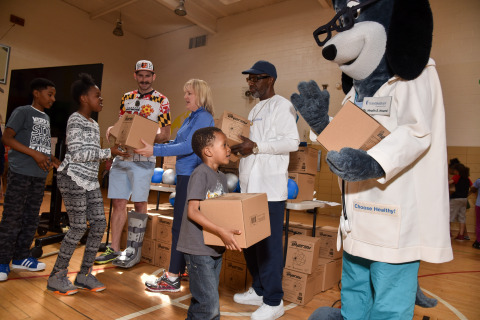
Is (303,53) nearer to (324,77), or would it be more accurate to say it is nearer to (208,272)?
(324,77)

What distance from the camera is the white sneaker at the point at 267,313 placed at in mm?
2206

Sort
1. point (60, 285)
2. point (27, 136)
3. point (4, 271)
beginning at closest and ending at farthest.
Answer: point (60, 285)
point (4, 271)
point (27, 136)

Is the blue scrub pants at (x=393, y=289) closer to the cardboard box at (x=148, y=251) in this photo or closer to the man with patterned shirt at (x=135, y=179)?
the man with patterned shirt at (x=135, y=179)

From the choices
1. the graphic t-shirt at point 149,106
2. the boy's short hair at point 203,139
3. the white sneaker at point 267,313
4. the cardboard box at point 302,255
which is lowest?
the white sneaker at point 267,313

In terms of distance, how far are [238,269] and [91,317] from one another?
1254 mm

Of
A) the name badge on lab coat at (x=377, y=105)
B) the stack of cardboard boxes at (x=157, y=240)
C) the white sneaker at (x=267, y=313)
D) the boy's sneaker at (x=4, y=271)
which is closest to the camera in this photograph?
the name badge on lab coat at (x=377, y=105)

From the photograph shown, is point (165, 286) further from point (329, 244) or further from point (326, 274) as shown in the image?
point (329, 244)

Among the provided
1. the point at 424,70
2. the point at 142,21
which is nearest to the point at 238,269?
the point at 424,70

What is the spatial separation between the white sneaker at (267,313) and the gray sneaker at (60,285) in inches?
55.7

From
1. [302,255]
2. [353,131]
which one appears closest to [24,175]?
[302,255]

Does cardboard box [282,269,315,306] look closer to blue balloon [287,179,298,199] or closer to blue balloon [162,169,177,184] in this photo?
blue balloon [287,179,298,199]

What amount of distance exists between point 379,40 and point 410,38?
0.13m

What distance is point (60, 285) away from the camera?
2.46 m

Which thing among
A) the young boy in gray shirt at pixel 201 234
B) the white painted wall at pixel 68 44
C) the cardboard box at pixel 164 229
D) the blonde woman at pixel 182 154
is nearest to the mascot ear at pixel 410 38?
the young boy in gray shirt at pixel 201 234
